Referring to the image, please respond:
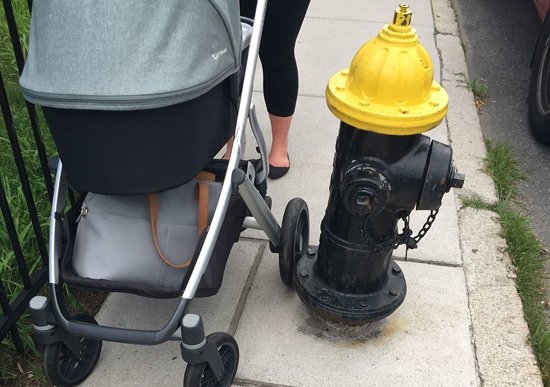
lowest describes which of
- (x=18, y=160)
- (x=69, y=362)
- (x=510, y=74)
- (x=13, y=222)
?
(x=510, y=74)

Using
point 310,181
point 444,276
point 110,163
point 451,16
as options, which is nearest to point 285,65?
point 310,181

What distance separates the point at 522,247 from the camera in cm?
304

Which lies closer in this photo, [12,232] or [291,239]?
[12,232]

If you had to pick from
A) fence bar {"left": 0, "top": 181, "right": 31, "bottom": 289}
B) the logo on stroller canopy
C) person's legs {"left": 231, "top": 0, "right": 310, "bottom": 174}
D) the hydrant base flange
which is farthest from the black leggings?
fence bar {"left": 0, "top": 181, "right": 31, "bottom": 289}

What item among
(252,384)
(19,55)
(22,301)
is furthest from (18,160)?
(252,384)

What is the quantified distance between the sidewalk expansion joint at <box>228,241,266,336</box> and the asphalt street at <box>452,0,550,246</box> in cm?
157

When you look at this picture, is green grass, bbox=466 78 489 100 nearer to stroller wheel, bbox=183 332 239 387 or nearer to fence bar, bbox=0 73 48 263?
stroller wheel, bbox=183 332 239 387

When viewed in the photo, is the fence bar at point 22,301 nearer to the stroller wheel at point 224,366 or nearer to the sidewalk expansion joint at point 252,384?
the stroller wheel at point 224,366

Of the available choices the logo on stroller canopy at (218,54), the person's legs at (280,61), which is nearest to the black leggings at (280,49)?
the person's legs at (280,61)

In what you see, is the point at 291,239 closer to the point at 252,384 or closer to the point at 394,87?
the point at 252,384

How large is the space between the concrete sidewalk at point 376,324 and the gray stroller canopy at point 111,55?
1.14 meters

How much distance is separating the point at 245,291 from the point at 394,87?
1.24m

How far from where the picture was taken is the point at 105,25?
1.72 metres

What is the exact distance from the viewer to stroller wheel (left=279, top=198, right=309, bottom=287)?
251 cm
